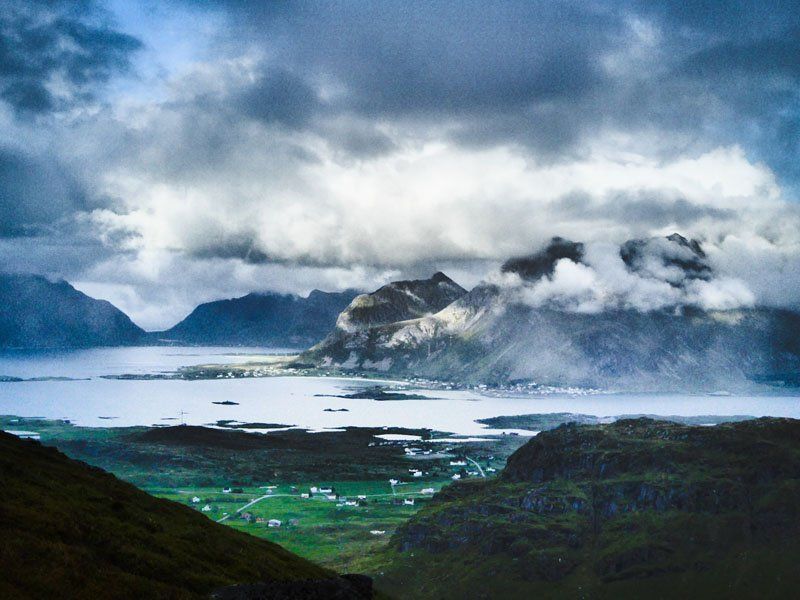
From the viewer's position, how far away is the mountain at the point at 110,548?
158 feet

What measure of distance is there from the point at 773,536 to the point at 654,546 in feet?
106

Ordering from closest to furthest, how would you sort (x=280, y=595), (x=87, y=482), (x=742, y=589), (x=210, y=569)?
1. (x=280, y=595)
2. (x=210, y=569)
3. (x=87, y=482)
4. (x=742, y=589)

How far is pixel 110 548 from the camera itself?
58.8 m

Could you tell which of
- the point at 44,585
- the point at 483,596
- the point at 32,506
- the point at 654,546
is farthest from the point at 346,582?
the point at 654,546

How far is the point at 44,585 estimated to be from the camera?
1773 inches

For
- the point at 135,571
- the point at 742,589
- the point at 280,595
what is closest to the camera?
the point at 280,595

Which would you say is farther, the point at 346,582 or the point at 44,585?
the point at 346,582

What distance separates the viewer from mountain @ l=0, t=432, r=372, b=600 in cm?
4812

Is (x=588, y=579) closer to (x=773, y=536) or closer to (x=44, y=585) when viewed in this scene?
(x=773, y=536)

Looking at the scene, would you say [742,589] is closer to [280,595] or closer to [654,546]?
[654,546]

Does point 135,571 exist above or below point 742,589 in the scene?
above

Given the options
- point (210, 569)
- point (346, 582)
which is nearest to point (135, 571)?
point (210, 569)

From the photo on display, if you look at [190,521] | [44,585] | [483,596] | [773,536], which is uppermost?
[44,585]

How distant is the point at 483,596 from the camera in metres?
184
